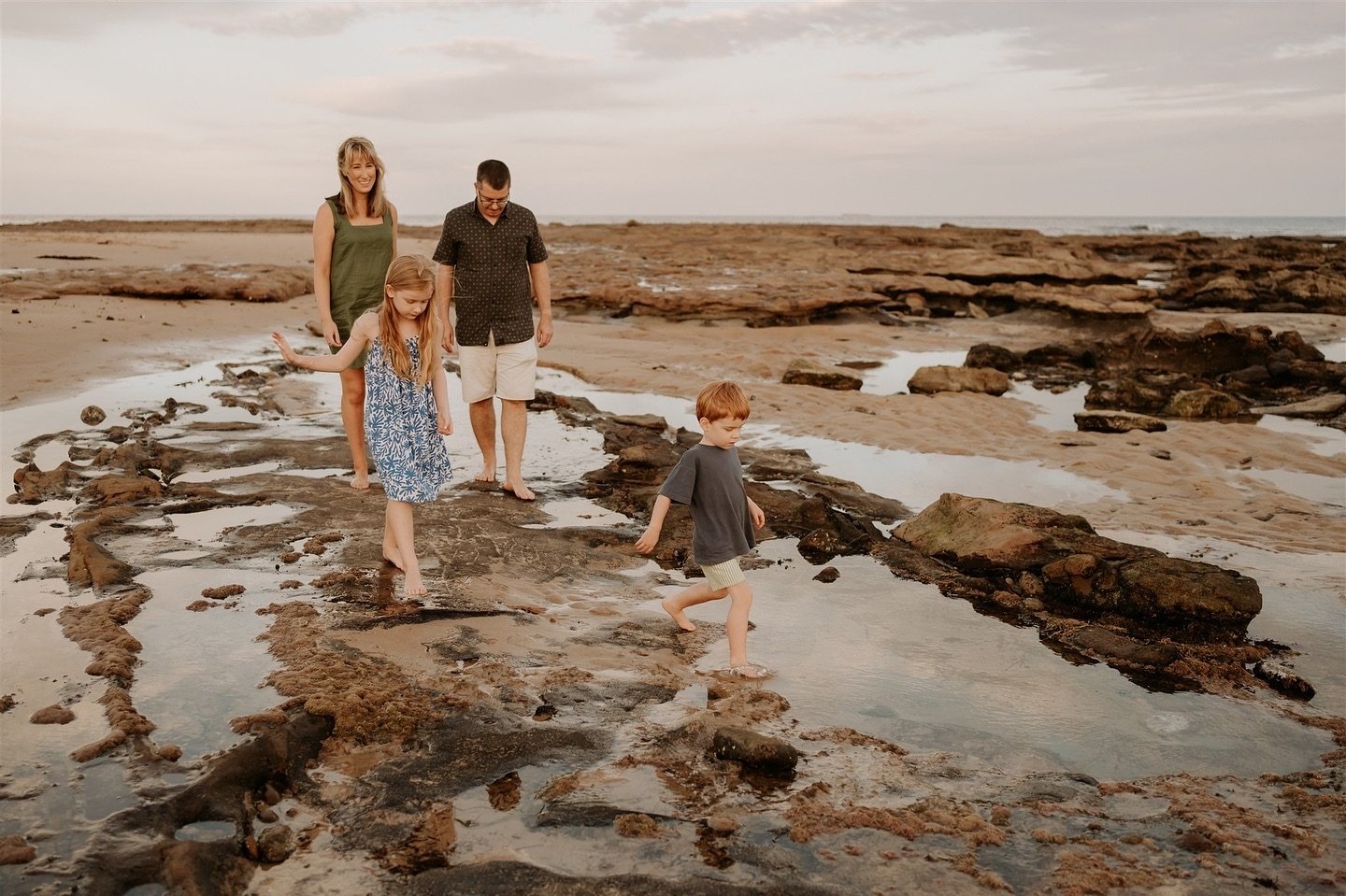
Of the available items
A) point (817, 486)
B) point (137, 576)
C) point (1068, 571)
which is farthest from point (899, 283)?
point (137, 576)

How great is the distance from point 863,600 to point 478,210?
11.7ft

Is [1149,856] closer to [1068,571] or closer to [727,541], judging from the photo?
[727,541]

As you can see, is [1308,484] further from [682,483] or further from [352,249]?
[352,249]

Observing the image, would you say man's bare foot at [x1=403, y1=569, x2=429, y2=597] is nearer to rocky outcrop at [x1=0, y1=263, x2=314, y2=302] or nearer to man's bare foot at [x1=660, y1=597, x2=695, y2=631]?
man's bare foot at [x1=660, y1=597, x2=695, y2=631]

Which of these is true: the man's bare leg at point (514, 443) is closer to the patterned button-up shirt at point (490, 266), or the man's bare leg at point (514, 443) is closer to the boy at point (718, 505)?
the patterned button-up shirt at point (490, 266)

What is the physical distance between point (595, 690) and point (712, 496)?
104 cm

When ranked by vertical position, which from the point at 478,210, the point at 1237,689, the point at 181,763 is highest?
the point at 478,210

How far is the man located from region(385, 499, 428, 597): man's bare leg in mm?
1704

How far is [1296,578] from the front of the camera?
225 inches

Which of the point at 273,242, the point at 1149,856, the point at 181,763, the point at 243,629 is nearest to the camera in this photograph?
the point at 1149,856

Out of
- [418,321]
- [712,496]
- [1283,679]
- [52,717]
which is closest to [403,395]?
[418,321]

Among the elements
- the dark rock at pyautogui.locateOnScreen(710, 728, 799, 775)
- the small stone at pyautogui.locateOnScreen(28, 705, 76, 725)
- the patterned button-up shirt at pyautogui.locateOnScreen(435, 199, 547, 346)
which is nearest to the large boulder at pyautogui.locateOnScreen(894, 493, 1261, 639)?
the dark rock at pyautogui.locateOnScreen(710, 728, 799, 775)

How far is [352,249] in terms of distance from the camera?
6242 millimetres

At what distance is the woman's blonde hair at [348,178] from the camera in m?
5.97
